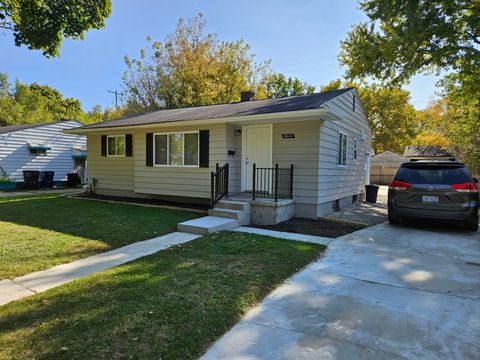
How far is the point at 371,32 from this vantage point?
12.8 metres

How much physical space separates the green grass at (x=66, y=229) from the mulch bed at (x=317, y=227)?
8.19 ft

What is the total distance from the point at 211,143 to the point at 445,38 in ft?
29.8

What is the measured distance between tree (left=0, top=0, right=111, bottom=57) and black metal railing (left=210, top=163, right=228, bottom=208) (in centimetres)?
437

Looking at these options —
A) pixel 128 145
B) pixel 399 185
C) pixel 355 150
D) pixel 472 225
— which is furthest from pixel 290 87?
pixel 472 225

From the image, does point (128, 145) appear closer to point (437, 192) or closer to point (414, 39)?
point (437, 192)

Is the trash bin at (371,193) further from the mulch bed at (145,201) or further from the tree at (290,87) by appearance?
the tree at (290,87)

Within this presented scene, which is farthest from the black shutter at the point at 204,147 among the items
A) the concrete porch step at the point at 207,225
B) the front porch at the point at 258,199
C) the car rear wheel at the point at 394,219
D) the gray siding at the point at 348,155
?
the car rear wheel at the point at 394,219

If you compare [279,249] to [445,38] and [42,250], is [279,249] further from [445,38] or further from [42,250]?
[445,38]

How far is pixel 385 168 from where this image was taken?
2773 cm

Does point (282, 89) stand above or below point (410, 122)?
above

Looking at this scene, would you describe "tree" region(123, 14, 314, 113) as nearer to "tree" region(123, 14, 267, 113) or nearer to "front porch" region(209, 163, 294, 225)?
"tree" region(123, 14, 267, 113)

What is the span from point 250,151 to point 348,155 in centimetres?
380

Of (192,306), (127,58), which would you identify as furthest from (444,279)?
(127,58)

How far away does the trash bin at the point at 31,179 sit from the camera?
1616 cm
